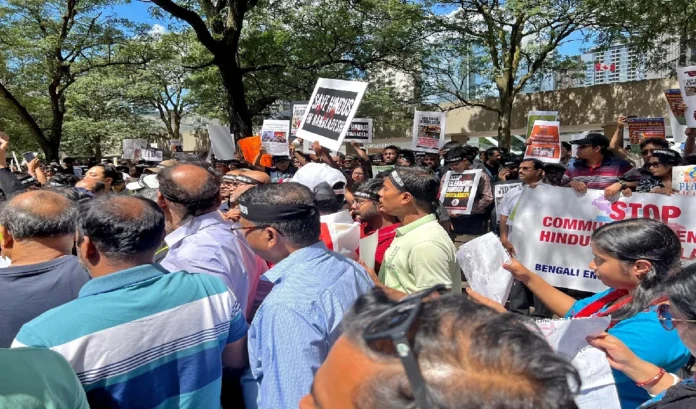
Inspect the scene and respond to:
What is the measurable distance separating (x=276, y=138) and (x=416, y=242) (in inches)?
258

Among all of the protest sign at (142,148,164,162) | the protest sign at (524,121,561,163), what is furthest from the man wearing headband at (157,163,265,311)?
the protest sign at (142,148,164,162)

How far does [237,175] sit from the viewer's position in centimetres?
444

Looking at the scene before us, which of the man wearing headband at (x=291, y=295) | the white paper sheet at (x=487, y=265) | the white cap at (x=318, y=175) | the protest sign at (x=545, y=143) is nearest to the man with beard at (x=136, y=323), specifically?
the man wearing headband at (x=291, y=295)

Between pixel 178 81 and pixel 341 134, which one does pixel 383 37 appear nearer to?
pixel 341 134

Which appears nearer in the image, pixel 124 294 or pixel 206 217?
pixel 124 294

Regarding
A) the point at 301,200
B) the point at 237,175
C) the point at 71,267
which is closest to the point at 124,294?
the point at 71,267

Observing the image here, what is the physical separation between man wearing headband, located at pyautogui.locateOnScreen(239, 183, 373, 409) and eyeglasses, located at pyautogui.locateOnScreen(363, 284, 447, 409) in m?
0.79

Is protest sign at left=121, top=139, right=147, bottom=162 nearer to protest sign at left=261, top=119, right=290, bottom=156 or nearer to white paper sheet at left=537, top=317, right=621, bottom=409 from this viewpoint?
protest sign at left=261, top=119, right=290, bottom=156

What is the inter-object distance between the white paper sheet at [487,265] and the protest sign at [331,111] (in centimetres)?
318

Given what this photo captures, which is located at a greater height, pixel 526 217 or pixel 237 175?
pixel 237 175

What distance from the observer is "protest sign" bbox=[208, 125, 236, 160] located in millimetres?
9211

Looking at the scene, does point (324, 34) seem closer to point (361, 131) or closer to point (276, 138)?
point (361, 131)

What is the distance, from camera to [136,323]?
186 cm

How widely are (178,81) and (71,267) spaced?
999 inches
